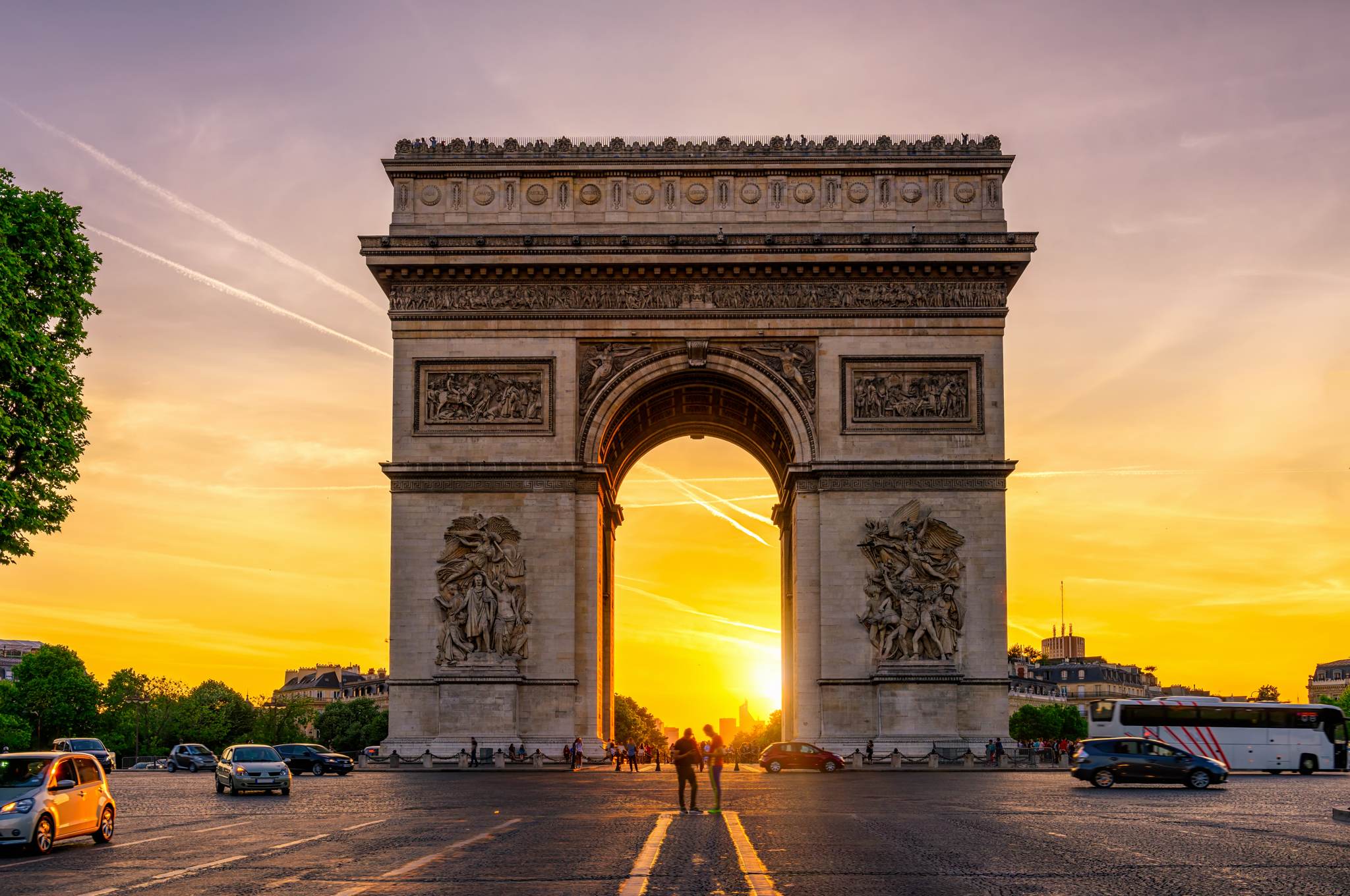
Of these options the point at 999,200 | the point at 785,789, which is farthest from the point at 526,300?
the point at 785,789

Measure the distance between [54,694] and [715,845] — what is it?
11864 cm

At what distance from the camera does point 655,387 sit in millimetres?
52844

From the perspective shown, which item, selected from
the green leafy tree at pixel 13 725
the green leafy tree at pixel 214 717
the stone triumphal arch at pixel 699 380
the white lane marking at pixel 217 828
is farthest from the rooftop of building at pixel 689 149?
the green leafy tree at pixel 214 717

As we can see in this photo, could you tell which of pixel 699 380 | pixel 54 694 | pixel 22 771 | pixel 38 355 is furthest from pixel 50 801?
pixel 54 694

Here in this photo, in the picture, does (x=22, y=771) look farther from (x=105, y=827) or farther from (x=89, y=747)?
(x=89, y=747)

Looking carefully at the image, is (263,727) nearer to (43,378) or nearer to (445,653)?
(445,653)

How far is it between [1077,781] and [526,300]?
23937mm

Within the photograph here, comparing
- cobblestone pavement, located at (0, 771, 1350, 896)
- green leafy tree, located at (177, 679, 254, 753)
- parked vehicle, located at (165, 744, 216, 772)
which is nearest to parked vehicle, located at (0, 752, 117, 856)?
cobblestone pavement, located at (0, 771, 1350, 896)

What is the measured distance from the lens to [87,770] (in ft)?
75.0

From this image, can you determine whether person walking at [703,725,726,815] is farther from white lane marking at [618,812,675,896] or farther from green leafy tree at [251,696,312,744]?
green leafy tree at [251,696,312,744]

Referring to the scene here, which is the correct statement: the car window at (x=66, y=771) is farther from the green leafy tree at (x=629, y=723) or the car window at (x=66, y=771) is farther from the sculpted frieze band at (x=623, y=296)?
the green leafy tree at (x=629, y=723)

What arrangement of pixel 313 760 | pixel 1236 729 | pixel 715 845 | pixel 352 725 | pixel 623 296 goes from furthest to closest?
pixel 352 725
pixel 1236 729
pixel 313 760
pixel 623 296
pixel 715 845

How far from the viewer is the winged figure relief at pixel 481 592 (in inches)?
1925

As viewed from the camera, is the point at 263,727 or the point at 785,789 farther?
the point at 263,727
